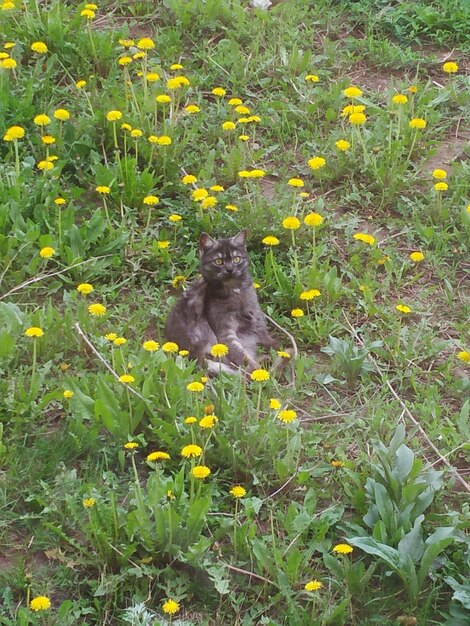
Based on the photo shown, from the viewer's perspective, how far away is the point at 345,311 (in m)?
6.70

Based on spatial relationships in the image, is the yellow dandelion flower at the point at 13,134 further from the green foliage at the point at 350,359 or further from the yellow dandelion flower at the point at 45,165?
the green foliage at the point at 350,359

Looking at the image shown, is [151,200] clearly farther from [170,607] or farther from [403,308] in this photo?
[170,607]

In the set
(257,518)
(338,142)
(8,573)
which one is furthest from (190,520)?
(338,142)

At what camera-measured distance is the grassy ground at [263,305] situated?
4719 mm

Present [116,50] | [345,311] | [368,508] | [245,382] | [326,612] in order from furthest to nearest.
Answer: [116,50] < [345,311] < [245,382] < [368,508] < [326,612]

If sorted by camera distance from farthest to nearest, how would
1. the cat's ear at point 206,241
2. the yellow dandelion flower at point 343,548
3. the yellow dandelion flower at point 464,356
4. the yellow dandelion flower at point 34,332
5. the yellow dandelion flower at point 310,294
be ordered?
the cat's ear at point 206,241 → the yellow dandelion flower at point 310,294 → the yellow dandelion flower at point 464,356 → the yellow dandelion flower at point 34,332 → the yellow dandelion flower at point 343,548

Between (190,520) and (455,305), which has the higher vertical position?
(190,520)

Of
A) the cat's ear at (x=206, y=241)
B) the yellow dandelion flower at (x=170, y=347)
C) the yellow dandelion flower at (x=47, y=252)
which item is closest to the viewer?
the yellow dandelion flower at (x=170, y=347)

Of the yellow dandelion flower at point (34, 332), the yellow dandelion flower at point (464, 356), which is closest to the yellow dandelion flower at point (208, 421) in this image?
the yellow dandelion flower at point (34, 332)

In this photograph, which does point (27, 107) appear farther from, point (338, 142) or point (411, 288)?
point (411, 288)

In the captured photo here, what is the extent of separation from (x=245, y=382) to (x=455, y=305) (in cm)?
184

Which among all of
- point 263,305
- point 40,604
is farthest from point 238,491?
point 263,305

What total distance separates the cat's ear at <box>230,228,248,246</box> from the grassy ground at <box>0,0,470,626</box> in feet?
1.01

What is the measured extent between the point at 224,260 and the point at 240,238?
10.1 inches
